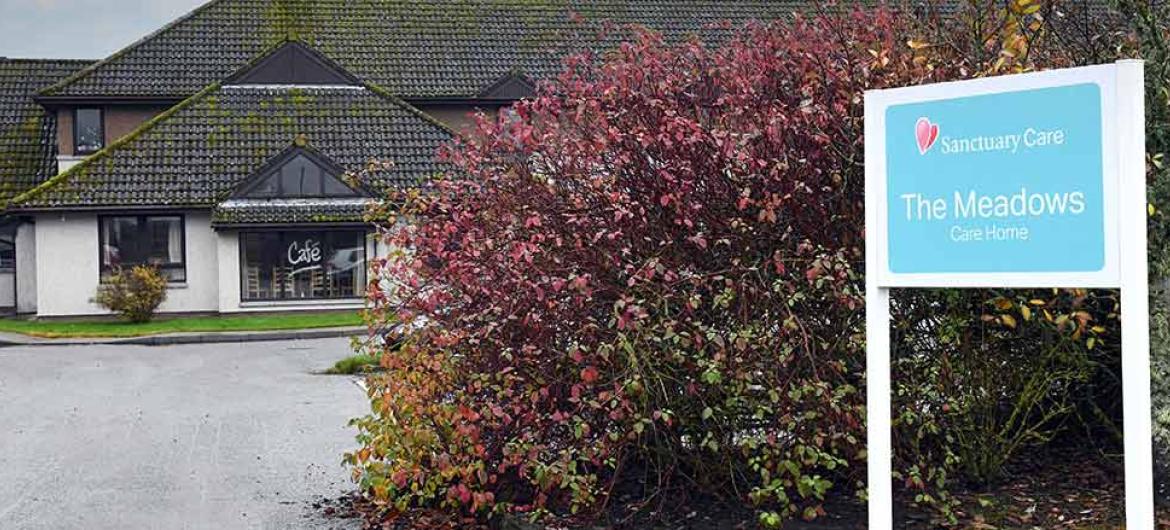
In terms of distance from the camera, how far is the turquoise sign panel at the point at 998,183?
5047 millimetres

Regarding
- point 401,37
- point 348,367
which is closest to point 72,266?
point 401,37

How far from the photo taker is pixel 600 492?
7.87m

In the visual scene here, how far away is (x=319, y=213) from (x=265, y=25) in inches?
373

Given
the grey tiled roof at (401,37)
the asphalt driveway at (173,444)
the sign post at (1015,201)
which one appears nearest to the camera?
the sign post at (1015,201)

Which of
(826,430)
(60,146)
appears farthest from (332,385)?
(60,146)

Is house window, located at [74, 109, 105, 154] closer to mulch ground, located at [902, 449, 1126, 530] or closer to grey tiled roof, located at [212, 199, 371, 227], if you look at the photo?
grey tiled roof, located at [212, 199, 371, 227]

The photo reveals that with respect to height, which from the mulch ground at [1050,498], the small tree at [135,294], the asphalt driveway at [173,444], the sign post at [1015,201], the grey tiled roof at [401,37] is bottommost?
the asphalt driveway at [173,444]

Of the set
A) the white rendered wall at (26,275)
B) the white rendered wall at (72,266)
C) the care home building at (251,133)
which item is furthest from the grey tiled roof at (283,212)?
the white rendered wall at (26,275)

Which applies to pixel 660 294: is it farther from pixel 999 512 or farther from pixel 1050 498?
pixel 1050 498

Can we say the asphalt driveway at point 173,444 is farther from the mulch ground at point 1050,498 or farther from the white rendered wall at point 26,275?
the white rendered wall at point 26,275

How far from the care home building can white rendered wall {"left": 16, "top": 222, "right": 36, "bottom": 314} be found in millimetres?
49

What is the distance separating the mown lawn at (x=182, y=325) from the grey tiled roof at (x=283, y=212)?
2.09 m

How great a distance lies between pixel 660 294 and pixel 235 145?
27.2 m

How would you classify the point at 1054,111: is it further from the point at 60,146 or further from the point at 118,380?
the point at 60,146
